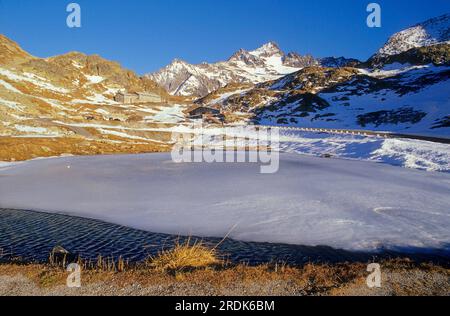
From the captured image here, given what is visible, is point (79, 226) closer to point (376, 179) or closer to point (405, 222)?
point (405, 222)

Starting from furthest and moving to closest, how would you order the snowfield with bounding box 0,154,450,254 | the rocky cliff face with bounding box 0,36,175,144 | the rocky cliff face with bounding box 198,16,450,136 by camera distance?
the rocky cliff face with bounding box 198,16,450,136, the rocky cliff face with bounding box 0,36,175,144, the snowfield with bounding box 0,154,450,254

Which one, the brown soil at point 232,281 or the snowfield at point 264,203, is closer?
the brown soil at point 232,281

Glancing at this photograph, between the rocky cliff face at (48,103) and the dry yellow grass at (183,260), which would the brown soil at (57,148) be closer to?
the rocky cliff face at (48,103)

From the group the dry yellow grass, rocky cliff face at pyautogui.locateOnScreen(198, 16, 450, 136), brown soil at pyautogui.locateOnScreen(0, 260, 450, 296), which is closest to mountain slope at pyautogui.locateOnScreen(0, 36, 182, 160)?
brown soil at pyautogui.locateOnScreen(0, 260, 450, 296)

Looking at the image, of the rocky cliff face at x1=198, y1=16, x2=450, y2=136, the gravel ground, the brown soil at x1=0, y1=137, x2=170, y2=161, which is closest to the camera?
the gravel ground

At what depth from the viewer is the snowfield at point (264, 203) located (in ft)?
46.6

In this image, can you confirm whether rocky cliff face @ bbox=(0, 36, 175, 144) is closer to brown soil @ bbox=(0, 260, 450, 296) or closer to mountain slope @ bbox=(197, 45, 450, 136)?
mountain slope @ bbox=(197, 45, 450, 136)

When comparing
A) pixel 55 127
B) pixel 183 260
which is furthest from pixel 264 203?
pixel 55 127

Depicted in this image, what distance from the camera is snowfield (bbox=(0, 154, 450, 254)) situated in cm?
1420

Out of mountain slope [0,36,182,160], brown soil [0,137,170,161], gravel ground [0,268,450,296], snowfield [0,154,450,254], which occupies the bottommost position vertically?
gravel ground [0,268,450,296]

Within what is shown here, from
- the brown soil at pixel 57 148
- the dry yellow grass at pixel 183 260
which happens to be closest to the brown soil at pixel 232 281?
the dry yellow grass at pixel 183 260

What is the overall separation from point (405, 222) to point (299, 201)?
6006mm

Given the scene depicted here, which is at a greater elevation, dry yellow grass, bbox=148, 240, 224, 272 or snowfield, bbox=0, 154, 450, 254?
snowfield, bbox=0, 154, 450, 254
